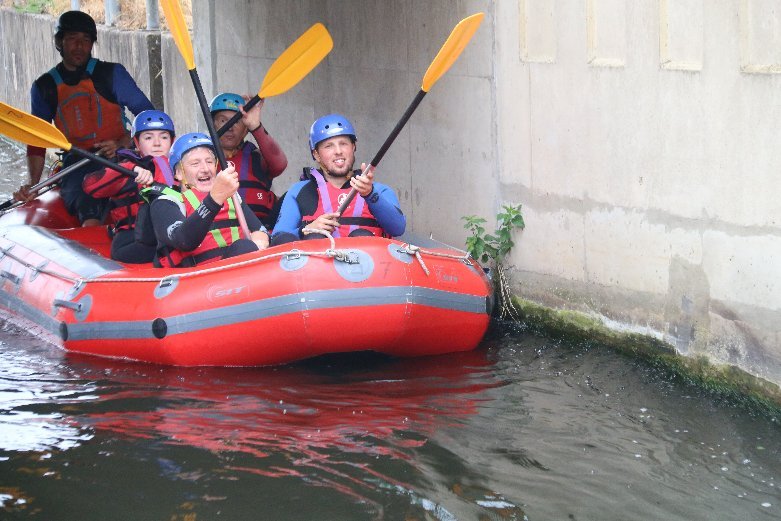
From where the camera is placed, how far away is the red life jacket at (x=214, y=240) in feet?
19.7

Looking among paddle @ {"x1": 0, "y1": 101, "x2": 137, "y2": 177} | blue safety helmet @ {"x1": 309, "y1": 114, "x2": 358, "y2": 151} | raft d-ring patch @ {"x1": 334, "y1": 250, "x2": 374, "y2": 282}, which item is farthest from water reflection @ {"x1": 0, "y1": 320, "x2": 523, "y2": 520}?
paddle @ {"x1": 0, "y1": 101, "x2": 137, "y2": 177}

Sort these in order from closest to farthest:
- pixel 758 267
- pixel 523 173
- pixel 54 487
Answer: pixel 54 487, pixel 758 267, pixel 523 173

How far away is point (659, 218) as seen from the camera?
5277 millimetres

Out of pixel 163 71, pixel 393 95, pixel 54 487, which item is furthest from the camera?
pixel 163 71

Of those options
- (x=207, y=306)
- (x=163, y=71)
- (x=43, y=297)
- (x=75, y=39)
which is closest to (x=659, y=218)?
(x=207, y=306)

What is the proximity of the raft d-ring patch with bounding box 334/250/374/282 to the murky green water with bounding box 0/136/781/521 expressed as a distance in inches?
19.3

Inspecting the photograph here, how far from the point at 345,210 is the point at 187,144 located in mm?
860

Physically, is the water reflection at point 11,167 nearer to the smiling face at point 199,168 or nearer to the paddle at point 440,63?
the smiling face at point 199,168

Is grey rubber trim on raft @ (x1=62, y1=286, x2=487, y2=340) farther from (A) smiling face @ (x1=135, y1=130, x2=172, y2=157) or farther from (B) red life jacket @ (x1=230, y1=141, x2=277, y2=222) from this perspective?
(B) red life jacket @ (x1=230, y1=141, x2=277, y2=222)

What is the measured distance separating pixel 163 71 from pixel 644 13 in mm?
7234

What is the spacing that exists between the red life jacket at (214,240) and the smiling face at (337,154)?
0.52 m

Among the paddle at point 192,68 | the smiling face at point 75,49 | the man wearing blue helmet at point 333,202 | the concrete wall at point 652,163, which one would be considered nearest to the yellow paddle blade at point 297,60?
the paddle at point 192,68

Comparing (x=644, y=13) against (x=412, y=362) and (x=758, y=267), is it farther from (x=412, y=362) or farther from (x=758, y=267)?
(x=412, y=362)

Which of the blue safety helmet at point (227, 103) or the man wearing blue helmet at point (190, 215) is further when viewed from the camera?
the blue safety helmet at point (227, 103)
